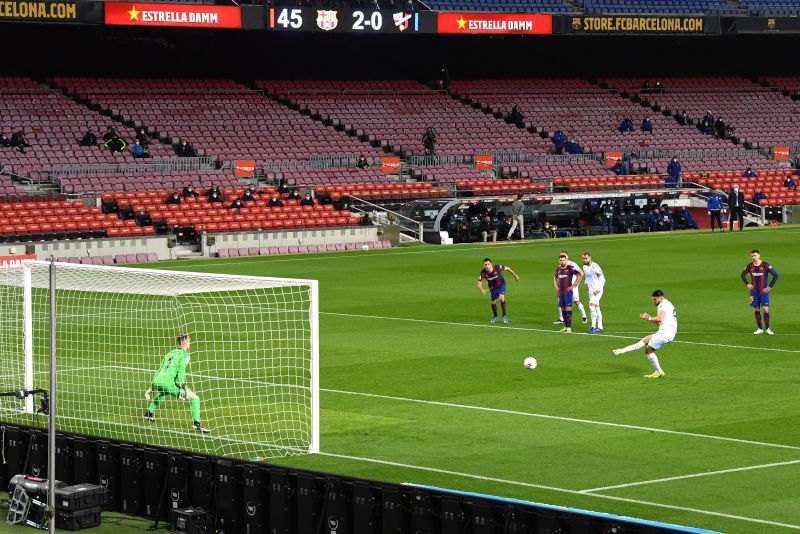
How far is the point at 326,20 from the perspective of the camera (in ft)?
189

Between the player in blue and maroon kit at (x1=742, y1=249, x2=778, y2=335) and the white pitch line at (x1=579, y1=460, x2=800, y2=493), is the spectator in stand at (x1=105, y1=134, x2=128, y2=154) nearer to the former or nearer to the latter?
the player in blue and maroon kit at (x1=742, y1=249, x2=778, y2=335)

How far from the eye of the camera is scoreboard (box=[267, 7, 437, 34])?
186ft

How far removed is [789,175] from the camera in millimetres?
64250

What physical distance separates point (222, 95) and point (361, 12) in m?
7.85

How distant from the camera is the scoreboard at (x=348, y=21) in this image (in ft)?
186

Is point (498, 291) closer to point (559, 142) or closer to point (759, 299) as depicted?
point (759, 299)

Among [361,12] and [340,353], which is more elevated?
[361,12]

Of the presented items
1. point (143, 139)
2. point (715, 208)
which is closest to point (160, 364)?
point (143, 139)

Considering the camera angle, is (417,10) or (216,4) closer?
(216,4)

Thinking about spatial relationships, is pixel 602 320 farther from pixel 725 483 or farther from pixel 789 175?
pixel 789 175

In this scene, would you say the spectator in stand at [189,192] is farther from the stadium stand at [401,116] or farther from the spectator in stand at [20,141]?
the stadium stand at [401,116]

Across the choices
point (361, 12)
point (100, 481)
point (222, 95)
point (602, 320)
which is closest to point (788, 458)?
point (100, 481)

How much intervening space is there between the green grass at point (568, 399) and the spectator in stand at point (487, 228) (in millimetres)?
13254

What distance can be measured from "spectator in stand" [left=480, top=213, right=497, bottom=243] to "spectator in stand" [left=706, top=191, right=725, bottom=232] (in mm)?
8440
